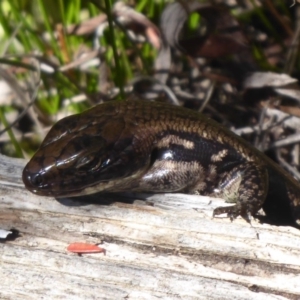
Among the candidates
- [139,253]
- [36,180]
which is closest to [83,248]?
[139,253]

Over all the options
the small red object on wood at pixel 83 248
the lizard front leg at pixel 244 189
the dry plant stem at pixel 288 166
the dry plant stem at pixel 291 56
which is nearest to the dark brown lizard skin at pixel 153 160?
the lizard front leg at pixel 244 189

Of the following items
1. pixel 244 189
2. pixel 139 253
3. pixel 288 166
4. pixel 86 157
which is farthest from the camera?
pixel 288 166

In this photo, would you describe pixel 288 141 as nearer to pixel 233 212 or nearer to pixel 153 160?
pixel 153 160

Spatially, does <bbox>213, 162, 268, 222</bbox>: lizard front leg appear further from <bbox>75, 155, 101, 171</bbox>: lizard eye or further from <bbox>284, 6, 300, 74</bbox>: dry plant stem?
<bbox>284, 6, 300, 74</bbox>: dry plant stem

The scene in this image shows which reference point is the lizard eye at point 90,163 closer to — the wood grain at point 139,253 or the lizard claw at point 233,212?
the wood grain at point 139,253

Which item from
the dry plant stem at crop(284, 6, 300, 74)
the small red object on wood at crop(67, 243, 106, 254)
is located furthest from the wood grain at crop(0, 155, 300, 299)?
the dry plant stem at crop(284, 6, 300, 74)

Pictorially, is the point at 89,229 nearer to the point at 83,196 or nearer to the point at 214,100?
the point at 83,196
